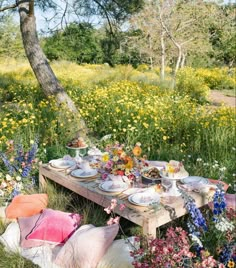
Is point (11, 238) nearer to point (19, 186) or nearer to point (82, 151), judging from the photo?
point (19, 186)

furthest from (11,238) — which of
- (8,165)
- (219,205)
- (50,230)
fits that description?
(219,205)

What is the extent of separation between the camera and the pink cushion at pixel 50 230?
91.1 inches

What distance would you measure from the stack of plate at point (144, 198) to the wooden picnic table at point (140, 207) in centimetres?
3

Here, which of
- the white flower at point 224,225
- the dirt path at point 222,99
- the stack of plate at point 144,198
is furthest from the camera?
the dirt path at point 222,99

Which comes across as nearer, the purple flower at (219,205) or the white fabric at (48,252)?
the purple flower at (219,205)

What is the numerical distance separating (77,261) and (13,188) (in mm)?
1158

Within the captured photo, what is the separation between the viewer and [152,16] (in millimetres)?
12664

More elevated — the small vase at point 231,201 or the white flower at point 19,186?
the white flower at point 19,186

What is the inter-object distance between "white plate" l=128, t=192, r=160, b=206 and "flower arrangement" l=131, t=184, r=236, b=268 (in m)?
0.37

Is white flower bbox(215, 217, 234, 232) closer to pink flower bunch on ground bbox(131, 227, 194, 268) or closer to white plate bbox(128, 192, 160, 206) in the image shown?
pink flower bunch on ground bbox(131, 227, 194, 268)

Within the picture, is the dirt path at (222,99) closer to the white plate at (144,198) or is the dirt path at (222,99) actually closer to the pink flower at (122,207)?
the white plate at (144,198)

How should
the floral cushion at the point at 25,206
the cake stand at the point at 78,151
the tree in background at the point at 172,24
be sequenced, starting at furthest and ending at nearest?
the tree in background at the point at 172,24 → the cake stand at the point at 78,151 → the floral cushion at the point at 25,206

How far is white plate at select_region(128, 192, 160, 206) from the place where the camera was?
219 cm

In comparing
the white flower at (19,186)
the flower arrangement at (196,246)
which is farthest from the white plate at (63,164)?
the flower arrangement at (196,246)
